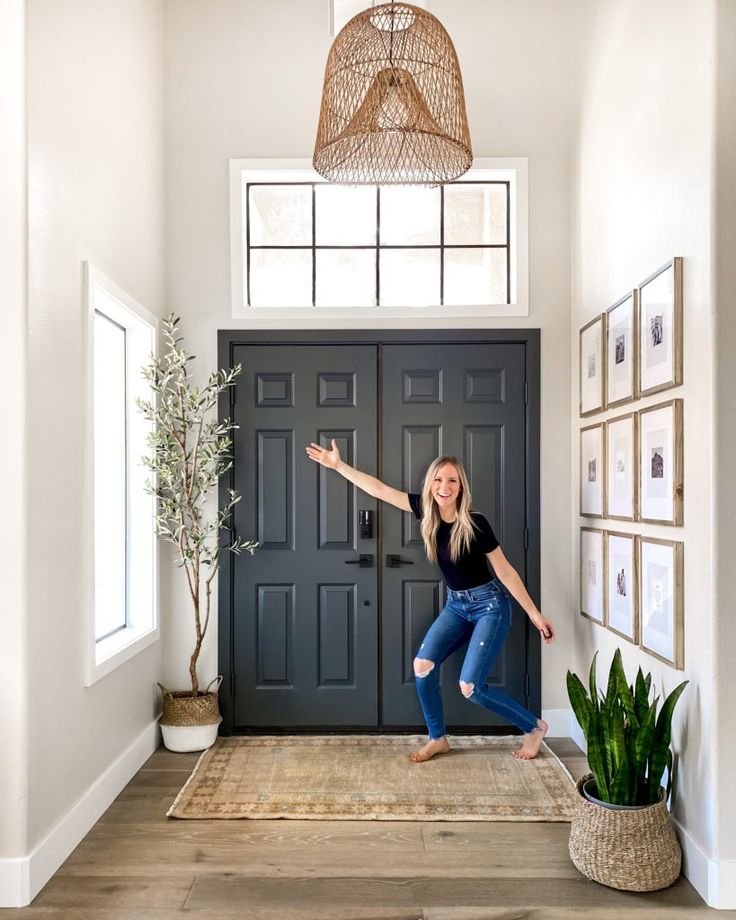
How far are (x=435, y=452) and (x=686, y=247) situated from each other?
1.87 m

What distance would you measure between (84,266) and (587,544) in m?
2.66

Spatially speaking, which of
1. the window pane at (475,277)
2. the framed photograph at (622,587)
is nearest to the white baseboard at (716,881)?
the framed photograph at (622,587)

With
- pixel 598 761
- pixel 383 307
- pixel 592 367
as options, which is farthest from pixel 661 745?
pixel 383 307

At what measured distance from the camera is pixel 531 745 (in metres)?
4.05

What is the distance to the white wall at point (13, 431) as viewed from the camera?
8.64 feet

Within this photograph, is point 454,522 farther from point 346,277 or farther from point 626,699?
point 346,277

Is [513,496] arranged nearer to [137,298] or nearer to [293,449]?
[293,449]

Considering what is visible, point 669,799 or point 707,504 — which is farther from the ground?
point 707,504

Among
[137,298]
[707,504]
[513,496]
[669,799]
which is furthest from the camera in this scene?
[513,496]

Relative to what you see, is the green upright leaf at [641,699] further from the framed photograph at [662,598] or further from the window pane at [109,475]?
the window pane at [109,475]

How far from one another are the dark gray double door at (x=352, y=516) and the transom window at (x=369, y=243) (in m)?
0.35

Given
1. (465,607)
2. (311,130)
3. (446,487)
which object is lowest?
(465,607)

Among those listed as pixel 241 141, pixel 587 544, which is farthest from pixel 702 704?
pixel 241 141

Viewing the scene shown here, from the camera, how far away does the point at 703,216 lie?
2740 millimetres
